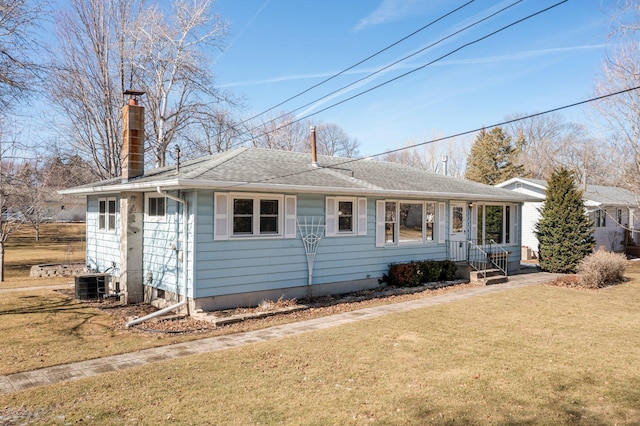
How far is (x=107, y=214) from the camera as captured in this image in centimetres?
1323

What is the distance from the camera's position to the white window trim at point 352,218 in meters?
11.5

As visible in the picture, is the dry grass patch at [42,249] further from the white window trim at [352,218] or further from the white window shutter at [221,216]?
the white window trim at [352,218]

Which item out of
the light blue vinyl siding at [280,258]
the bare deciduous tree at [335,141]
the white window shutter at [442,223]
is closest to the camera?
the light blue vinyl siding at [280,258]

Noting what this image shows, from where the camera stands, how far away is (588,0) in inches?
288

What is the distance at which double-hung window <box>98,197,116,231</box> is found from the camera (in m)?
13.0

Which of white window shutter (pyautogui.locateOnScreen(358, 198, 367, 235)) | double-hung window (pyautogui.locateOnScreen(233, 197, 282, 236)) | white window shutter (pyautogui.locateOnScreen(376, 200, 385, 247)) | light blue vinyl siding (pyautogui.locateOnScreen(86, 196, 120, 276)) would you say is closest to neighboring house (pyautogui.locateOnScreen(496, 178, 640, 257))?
white window shutter (pyautogui.locateOnScreen(376, 200, 385, 247))

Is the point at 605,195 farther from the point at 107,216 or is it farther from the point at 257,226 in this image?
the point at 107,216

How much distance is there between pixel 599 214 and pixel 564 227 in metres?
10.2

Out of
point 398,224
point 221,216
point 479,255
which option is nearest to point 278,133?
point 479,255

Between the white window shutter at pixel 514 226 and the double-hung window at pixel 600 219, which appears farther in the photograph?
the double-hung window at pixel 600 219

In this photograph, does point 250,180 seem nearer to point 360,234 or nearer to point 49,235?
point 360,234

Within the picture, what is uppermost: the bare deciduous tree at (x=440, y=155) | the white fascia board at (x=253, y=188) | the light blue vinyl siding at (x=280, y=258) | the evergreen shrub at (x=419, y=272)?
the bare deciduous tree at (x=440, y=155)

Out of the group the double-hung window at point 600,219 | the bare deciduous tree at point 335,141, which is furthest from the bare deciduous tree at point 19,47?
the bare deciduous tree at point 335,141

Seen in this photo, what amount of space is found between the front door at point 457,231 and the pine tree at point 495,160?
92.9 feet
